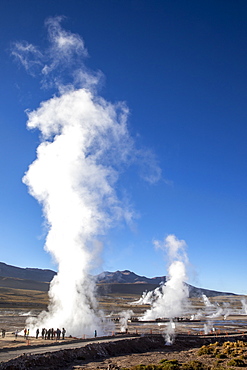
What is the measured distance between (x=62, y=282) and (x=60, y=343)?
15.1 meters

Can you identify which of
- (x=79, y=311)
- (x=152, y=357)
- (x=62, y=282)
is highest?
(x=62, y=282)

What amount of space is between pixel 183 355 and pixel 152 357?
356 cm

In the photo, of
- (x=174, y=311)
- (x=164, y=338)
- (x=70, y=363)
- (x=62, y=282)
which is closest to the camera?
(x=70, y=363)

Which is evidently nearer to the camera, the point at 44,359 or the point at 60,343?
the point at 44,359

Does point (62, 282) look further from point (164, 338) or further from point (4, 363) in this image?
point (4, 363)

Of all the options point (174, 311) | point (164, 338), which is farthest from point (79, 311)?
point (174, 311)

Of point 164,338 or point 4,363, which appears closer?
point 4,363

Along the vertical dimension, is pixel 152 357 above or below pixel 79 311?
below

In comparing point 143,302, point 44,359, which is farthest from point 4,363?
point 143,302

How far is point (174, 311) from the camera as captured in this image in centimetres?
8569

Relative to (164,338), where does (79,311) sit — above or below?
above

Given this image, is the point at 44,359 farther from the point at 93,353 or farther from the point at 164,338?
the point at 164,338

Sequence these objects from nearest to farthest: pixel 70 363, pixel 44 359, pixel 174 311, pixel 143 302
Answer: pixel 44 359 → pixel 70 363 → pixel 174 311 → pixel 143 302

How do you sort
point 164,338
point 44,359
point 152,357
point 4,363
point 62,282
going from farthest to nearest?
point 62,282
point 164,338
point 152,357
point 44,359
point 4,363
